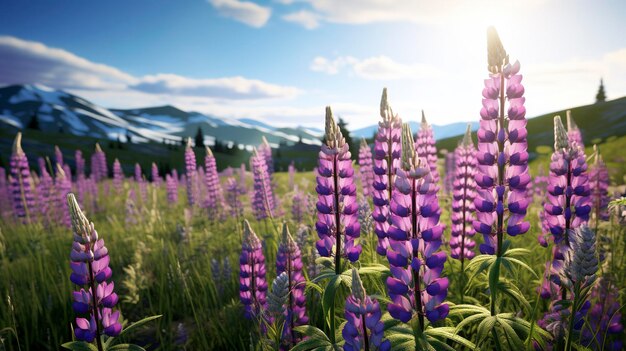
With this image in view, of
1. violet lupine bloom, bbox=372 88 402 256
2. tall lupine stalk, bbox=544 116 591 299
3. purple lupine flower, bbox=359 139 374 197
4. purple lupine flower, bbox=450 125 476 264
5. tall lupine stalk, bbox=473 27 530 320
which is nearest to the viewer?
tall lupine stalk, bbox=473 27 530 320

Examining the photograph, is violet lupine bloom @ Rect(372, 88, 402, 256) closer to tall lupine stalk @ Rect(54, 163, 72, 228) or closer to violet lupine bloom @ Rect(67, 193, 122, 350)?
violet lupine bloom @ Rect(67, 193, 122, 350)

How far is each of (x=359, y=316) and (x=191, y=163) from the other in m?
7.35

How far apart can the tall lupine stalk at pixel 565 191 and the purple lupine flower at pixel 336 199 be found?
64.1 inches

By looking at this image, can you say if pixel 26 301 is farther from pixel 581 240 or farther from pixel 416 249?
pixel 581 240

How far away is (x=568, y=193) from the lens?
118 inches

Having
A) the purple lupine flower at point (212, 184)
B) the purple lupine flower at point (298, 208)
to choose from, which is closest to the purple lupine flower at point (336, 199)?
the purple lupine flower at point (298, 208)

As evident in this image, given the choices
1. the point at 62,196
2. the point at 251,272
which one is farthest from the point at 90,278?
the point at 62,196

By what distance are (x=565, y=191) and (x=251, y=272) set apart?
287 centimetres

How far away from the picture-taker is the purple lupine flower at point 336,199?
271 centimetres

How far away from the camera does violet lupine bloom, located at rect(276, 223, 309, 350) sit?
329 centimetres

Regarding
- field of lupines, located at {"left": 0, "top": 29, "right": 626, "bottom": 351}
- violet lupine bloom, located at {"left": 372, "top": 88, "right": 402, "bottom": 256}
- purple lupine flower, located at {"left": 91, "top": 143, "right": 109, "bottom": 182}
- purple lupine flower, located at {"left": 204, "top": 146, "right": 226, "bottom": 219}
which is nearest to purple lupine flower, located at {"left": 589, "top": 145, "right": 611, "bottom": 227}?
field of lupines, located at {"left": 0, "top": 29, "right": 626, "bottom": 351}

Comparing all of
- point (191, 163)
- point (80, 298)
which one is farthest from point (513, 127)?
point (191, 163)

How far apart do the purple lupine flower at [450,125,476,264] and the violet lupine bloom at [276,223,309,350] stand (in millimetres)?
1825

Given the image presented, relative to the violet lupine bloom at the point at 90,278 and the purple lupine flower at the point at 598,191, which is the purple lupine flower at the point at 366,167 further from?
the violet lupine bloom at the point at 90,278
